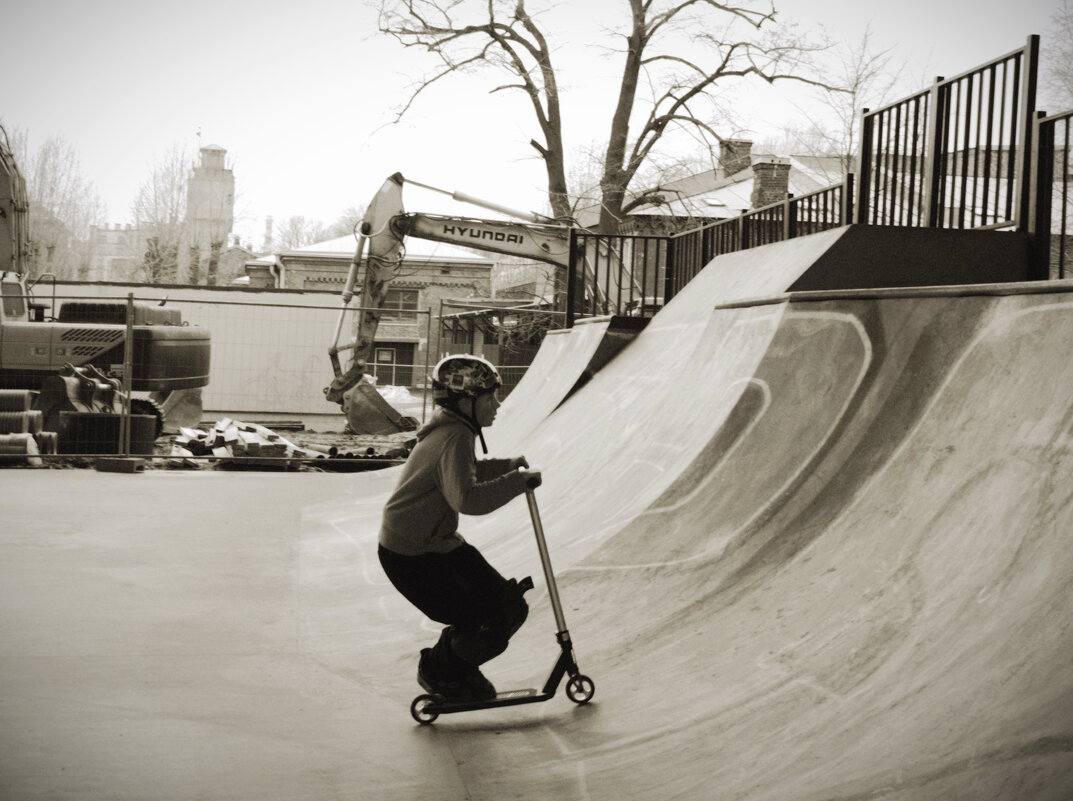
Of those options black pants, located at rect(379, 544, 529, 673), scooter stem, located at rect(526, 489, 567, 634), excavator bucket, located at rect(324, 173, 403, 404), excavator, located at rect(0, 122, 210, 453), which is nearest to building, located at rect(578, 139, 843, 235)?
excavator bucket, located at rect(324, 173, 403, 404)

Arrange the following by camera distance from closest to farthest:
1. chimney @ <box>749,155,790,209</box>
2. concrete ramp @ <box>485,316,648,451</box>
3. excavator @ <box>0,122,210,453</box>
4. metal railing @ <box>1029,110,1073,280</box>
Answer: metal railing @ <box>1029,110,1073,280</box>
concrete ramp @ <box>485,316,648,451</box>
excavator @ <box>0,122,210,453</box>
chimney @ <box>749,155,790,209</box>

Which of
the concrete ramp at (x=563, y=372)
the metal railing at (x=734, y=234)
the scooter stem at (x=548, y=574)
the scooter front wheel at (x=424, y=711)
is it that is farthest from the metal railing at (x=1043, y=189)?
the concrete ramp at (x=563, y=372)

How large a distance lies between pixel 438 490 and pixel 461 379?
0.48 m

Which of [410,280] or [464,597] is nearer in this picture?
[464,597]

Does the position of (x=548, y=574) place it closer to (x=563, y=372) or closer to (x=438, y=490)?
(x=438, y=490)

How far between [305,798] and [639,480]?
3890 mm

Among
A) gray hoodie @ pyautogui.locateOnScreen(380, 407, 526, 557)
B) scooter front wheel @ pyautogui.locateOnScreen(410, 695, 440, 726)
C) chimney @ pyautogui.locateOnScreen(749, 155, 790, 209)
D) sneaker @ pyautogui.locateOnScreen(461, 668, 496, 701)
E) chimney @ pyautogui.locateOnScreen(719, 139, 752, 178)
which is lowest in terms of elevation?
scooter front wheel @ pyautogui.locateOnScreen(410, 695, 440, 726)

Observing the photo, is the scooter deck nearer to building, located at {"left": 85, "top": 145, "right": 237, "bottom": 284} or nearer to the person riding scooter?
the person riding scooter

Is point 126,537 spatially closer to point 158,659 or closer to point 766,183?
point 158,659

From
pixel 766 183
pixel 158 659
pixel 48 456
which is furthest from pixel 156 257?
pixel 158 659

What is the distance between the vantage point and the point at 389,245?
2050 centimetres

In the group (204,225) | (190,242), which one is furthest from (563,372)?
(204,225)

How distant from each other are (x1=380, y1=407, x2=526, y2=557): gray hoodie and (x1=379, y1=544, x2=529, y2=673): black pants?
Result: 0.06 m

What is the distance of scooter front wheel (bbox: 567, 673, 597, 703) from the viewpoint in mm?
4617
